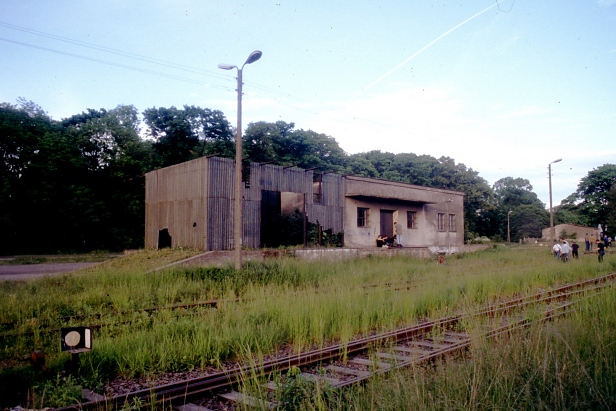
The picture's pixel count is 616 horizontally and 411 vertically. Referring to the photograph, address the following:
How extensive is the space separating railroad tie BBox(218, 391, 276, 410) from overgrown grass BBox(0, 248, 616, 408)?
78 cm

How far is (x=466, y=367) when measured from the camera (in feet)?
16.3

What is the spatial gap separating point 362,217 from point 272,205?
6102mm

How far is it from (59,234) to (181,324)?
34365 millimetres

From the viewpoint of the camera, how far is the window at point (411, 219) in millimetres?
32719

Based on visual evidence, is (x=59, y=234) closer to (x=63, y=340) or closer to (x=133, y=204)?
(x=133, y=204)

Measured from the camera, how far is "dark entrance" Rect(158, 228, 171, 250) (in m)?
24.2

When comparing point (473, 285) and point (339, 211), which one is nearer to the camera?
point (473, 285)

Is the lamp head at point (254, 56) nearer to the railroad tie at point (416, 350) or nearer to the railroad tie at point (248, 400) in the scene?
the railroad tie at point (416, 350)

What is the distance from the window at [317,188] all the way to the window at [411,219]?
8.89 m

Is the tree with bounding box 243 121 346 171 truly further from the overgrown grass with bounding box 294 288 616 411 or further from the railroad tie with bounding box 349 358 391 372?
the overgrown grass with bounding box 294 288 616 411

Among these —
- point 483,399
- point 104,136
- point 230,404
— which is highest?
point 104,136

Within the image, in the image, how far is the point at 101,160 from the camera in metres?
40.9

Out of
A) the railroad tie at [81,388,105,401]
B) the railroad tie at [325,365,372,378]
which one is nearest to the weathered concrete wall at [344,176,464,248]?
the railroad tie at [325,365,372,378]

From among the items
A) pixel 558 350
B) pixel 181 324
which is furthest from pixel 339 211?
pixel 558 350
